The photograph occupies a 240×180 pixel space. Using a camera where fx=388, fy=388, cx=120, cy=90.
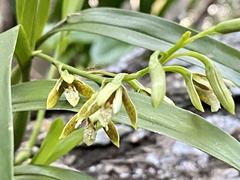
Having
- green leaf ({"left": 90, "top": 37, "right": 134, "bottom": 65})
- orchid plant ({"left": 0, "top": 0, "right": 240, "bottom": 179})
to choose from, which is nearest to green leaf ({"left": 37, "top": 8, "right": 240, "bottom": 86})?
orchid plant ({"left": 0, "top": 0, "right": 240, "bottom": 179})

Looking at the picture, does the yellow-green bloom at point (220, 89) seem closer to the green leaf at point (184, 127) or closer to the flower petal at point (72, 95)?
the green leaf at point (184, 127)

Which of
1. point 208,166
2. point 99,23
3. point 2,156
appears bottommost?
point 208,166

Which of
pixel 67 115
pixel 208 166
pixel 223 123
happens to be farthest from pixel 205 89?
pixel 67 115

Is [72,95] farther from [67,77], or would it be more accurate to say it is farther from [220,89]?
[220,89]

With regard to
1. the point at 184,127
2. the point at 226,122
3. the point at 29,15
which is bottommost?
the point at 226,122

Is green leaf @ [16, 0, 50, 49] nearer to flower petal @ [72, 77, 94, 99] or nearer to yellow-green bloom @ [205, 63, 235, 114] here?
flower petal @ [72, 77, 94, 99]

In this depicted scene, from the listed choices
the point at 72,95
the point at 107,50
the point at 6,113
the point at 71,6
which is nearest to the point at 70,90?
the point at 72,95

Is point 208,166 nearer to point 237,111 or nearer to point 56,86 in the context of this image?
point 237,111
